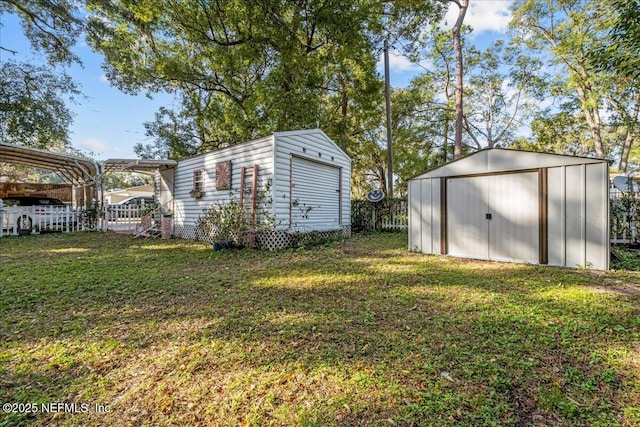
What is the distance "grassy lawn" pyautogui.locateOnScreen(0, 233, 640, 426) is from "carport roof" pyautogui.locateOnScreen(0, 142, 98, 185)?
7.64m

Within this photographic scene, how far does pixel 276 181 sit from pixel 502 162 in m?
4.92

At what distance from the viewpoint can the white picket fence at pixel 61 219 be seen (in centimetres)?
959

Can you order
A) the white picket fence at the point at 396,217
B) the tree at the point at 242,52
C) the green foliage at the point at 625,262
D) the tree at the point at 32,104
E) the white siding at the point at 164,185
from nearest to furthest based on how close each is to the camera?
the green foliage at the point at 625,262 → the white siding at the point at 164,185 → the white picket fence at the point at 396,217 → the tree at the point at 242,52 → the tree at the point at 32,104

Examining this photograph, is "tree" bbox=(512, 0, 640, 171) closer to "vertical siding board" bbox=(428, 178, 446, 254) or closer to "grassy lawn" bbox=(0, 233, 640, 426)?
"vertical siding board" bbox=(428, 178, 446, 254)

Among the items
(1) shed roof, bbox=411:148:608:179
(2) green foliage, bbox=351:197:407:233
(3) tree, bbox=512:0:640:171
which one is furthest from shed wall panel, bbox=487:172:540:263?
(3) tree, bbox=512:0:640:171

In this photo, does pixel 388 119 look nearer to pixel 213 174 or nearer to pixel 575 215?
pixel 213 174

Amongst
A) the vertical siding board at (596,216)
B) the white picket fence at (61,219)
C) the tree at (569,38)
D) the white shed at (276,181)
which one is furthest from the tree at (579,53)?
the white picket fence at (61,219)

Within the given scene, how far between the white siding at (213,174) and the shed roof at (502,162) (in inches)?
161

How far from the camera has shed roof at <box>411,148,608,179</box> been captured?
4.83 metres

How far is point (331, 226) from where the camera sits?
9297 millimetres

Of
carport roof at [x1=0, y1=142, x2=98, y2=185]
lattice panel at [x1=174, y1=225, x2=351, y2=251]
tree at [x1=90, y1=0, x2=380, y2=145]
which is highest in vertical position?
tree at [x1=90, y1=0, x2=380, y2=145]

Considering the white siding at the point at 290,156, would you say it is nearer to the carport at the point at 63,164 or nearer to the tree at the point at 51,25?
the carport at the point at 63,164

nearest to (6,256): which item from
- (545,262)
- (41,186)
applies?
(41,186)

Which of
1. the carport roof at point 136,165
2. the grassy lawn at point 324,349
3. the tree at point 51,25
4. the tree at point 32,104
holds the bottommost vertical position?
the grassy lawn at point 324,349
